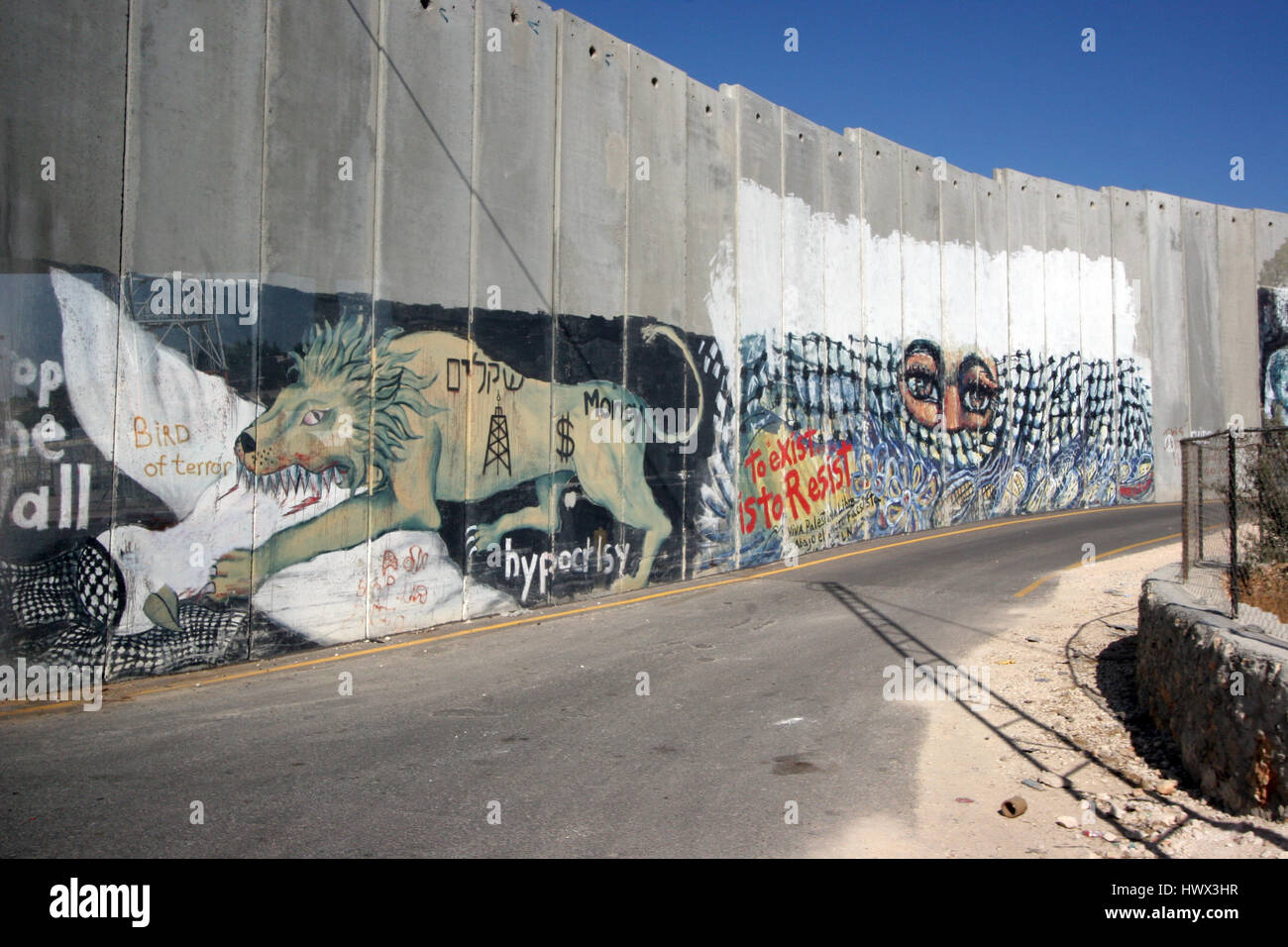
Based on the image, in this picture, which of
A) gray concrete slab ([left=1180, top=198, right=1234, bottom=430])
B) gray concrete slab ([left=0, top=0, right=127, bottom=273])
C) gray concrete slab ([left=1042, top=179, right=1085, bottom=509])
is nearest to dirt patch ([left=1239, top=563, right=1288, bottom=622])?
gray concrete slab ([left=0, top=0, right=127, bottom=273])

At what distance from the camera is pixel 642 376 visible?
14578 mm

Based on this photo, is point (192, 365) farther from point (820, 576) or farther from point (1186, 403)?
point (1186, 403)

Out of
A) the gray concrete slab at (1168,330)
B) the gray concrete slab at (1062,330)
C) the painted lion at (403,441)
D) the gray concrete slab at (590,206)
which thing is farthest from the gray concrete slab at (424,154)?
the gray concrete slab at (1168,330)

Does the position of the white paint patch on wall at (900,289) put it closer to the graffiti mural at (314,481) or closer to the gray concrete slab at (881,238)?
the gray concrete slab at (881,238)

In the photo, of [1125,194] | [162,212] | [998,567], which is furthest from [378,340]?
[1125,194]

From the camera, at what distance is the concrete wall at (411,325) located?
28.1 feet

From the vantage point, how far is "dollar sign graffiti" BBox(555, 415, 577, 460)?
13133mm

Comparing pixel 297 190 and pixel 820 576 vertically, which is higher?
pixel 297 190

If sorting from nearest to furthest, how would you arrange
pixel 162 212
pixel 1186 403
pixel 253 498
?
pixel 162 212 < pixel 253 498 < pixel 1186 403

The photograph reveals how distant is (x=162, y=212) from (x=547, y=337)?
513cm

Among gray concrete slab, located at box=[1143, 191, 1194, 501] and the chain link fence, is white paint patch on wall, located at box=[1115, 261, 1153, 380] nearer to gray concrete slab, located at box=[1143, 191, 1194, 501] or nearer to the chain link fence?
gray concrete slab, located at box=[1143, 191, 1194, 501]

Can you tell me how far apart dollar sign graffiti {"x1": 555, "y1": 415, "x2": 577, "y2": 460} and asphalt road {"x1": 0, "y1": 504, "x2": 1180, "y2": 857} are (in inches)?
97.6

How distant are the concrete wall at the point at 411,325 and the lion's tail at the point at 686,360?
2.1 inches

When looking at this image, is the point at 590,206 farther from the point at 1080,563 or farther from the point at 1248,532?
the point at 1080,563
